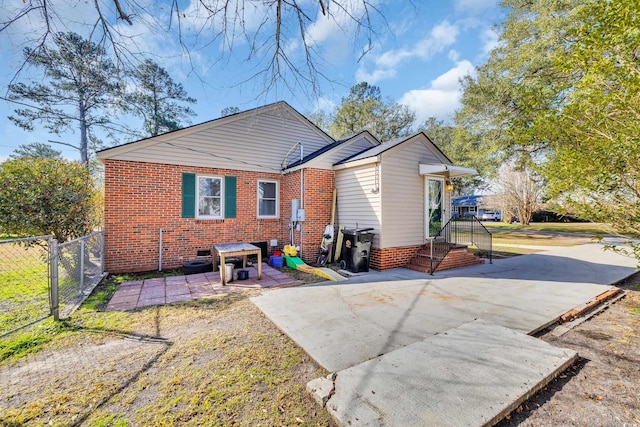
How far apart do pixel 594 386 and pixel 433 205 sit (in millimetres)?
6464

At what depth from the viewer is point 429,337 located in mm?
3416

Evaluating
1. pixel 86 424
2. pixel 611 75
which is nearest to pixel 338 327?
pixel 86 424

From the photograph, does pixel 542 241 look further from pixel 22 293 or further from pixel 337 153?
pixel 22 293

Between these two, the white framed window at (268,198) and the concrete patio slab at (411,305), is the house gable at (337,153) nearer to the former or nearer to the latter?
the white framed window at (268,198)

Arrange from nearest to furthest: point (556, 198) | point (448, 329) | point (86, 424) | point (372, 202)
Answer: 1. point (86, 424)
2. point (448, 329)
3. point (556, 198)
4. point (372, 202)

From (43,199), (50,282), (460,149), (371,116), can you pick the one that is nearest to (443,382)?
(50,282)

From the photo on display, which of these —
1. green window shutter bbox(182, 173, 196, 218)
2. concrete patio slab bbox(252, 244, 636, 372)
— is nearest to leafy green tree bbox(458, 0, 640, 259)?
concrete patio slab bbox(252, 244, 636, 372)

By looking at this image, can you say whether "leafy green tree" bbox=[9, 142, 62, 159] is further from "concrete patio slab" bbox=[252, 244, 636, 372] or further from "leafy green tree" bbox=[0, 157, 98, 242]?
"concrete patio slab" bbox=[252, 244, 636, 372]

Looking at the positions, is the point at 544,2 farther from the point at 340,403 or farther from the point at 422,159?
the point at 340,403

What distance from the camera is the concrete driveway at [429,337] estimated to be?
2.18 m

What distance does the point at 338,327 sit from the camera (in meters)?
3.74

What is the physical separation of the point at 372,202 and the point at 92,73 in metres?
6.43

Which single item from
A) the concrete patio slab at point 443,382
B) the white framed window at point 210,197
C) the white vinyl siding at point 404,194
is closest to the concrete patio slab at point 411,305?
the concrete patio slab at point 443,382

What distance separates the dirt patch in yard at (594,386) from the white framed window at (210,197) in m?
8.37
